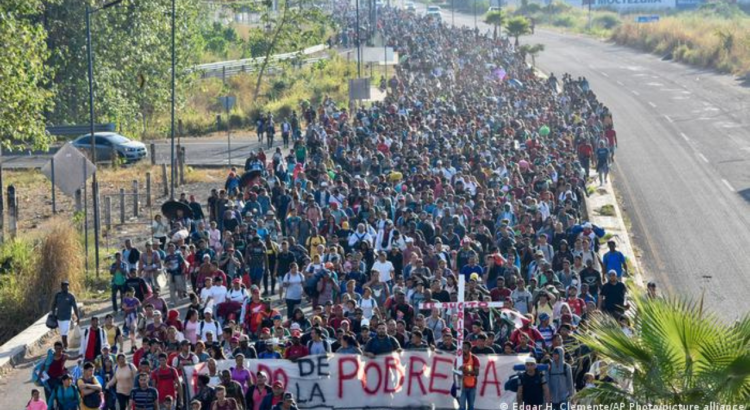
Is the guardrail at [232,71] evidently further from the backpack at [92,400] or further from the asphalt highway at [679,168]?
the backpack at [92,400]

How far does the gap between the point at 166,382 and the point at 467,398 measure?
3.68m

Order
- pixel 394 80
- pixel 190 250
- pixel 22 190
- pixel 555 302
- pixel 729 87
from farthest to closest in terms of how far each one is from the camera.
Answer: pixel 729 87, pixel 394 80, pixel 22 190, pixel 190 250, pixel 555 302

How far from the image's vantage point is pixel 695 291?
25.2 metres

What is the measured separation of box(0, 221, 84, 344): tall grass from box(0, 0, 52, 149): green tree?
5.77m

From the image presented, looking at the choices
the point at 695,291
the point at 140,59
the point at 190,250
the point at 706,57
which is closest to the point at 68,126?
the point at 140,59

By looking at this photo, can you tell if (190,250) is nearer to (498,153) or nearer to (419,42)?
(498,153)

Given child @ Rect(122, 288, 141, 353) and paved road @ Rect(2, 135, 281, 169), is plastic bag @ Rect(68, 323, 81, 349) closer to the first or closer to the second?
child @ Rect(122, 288, 141, 353)

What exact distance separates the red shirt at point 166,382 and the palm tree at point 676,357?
7.12m

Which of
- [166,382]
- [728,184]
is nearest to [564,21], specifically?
[728,184]

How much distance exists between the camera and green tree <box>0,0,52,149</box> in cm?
3061

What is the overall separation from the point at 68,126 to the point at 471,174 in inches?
825

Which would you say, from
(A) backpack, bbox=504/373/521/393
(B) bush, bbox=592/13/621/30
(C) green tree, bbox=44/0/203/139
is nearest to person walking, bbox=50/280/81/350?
(A) backpack, bbox=504/373/521/393

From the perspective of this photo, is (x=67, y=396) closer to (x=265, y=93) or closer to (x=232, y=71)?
(x=265, y=93)

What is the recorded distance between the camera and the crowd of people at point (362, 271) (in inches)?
653
